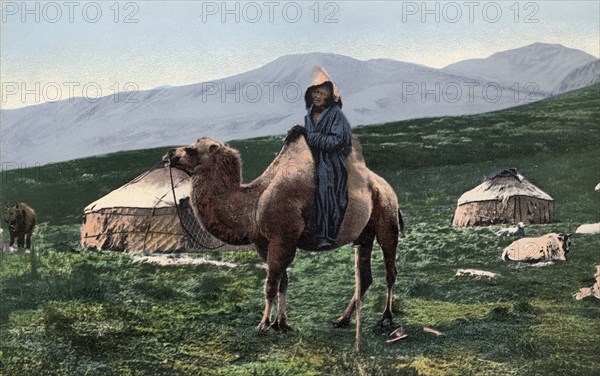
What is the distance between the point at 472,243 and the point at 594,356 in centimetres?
124

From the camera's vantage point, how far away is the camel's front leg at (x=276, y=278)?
247 inches

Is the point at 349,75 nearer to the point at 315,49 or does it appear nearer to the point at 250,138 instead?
the point at 315,49

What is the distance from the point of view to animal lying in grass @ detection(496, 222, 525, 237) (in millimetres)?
6871

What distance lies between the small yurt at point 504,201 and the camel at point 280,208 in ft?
2.32

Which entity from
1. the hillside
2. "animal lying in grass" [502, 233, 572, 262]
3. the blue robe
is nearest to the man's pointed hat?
the blue robe

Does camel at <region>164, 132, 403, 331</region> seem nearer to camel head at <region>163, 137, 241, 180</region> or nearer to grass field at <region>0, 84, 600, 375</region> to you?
camel head at <region>163, 137, 241, 180</region>

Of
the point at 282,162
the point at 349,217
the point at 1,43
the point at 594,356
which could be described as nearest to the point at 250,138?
the point at 282,162

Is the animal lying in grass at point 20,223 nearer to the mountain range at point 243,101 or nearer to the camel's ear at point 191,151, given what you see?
the mountain range at point 243,101

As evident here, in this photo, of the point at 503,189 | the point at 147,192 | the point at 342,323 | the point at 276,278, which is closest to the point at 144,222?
the point at 147,192

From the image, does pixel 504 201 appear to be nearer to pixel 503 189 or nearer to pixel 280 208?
pixel 503 189

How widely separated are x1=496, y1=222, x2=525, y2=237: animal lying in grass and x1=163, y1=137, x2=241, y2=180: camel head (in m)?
2.21

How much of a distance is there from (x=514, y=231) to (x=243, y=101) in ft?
8.05

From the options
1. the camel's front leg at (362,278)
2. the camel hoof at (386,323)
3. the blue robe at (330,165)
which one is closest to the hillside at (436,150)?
the blue robe at (330,165)

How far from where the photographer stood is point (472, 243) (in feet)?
22.5
